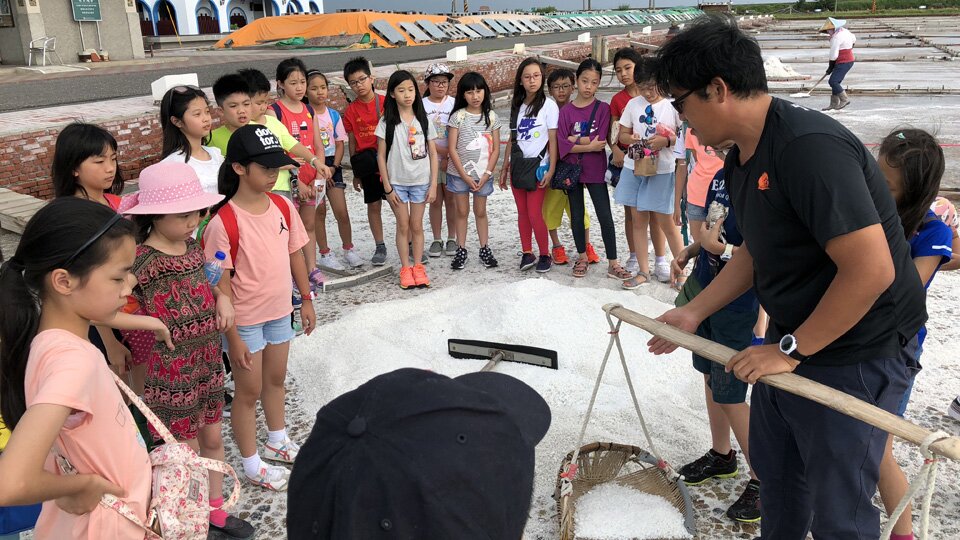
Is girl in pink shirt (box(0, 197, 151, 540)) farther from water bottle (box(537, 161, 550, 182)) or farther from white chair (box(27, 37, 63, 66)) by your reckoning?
white chair (box(27, 37, 63, 66))

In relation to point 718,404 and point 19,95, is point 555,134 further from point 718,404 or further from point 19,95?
point 19,95

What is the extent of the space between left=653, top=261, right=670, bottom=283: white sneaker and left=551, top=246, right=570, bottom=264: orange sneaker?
754 millimetres

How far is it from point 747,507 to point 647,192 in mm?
2723

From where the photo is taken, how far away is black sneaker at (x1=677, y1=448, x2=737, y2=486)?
2.83 m

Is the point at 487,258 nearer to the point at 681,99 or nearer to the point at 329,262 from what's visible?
the point at 329,262

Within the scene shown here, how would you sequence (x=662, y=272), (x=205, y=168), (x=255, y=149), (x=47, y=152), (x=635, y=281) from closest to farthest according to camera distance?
(x=255, y=149)
(x=205, y=168)
(x=635, y=281)
(x=662, y=272)
(x=47, y=152)

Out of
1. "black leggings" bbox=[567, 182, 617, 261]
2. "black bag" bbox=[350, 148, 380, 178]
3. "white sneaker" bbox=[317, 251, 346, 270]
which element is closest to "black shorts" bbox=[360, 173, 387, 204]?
"black bag" bbox=[350, 148, 380, 178]

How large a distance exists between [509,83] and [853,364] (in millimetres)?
15941

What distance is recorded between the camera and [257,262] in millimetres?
2787

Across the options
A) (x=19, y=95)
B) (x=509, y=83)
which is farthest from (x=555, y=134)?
(x=509, y=83)

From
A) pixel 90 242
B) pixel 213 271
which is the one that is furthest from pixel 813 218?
pixel 213 271

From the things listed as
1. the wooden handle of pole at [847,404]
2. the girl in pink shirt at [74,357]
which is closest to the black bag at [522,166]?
the wooden handle of pole at [847,404]

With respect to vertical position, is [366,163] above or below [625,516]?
above

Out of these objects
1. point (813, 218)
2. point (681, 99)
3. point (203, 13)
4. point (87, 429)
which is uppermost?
point (203, 13)
